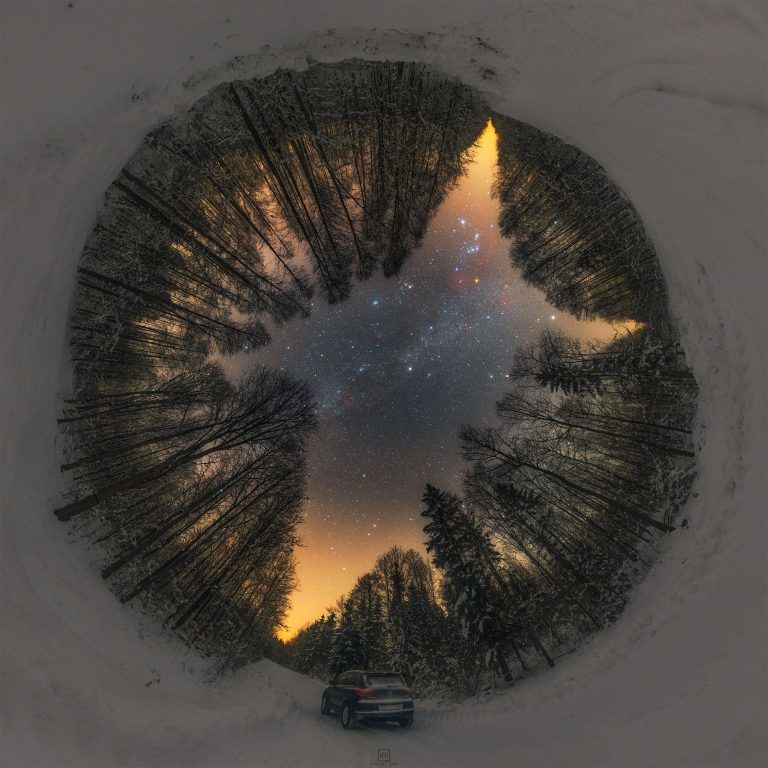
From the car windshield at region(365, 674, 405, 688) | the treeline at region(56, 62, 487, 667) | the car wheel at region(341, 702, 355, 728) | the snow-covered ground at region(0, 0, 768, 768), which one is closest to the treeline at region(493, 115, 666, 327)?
the snow-covered ground at region(0, 0, 768, 768)

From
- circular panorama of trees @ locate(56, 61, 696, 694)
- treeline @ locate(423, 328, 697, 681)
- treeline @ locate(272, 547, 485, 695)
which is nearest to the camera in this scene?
circular panorama of trees @ locate(56, 61, 696, 694)

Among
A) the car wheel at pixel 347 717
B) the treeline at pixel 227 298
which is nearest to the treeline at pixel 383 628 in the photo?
the treeline at pixel 227 298

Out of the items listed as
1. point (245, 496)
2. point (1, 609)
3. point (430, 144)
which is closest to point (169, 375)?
point (245, 496)

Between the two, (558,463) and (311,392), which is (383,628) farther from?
(311,392)

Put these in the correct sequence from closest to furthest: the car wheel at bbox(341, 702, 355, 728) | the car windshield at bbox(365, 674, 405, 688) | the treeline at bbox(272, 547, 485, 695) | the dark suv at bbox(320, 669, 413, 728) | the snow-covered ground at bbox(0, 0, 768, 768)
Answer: the snow-covered ground at bbox(0, 0, 768, 768) < the dark suv at bbox(320, 669, 413, 728) < the car windshield at bbox(365, 674, 405, 688) < the car wheel at bbox(341, 702, 355, 728) < the treeline at bbox(272, 547, 485, 695)

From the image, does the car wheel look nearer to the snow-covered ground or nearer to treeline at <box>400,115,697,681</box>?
the snow-covered ground

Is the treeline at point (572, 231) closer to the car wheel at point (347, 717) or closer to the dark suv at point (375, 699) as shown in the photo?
the dark suv at point (375, 699)

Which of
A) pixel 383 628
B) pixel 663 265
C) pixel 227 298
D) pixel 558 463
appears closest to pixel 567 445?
pixel 558 463
